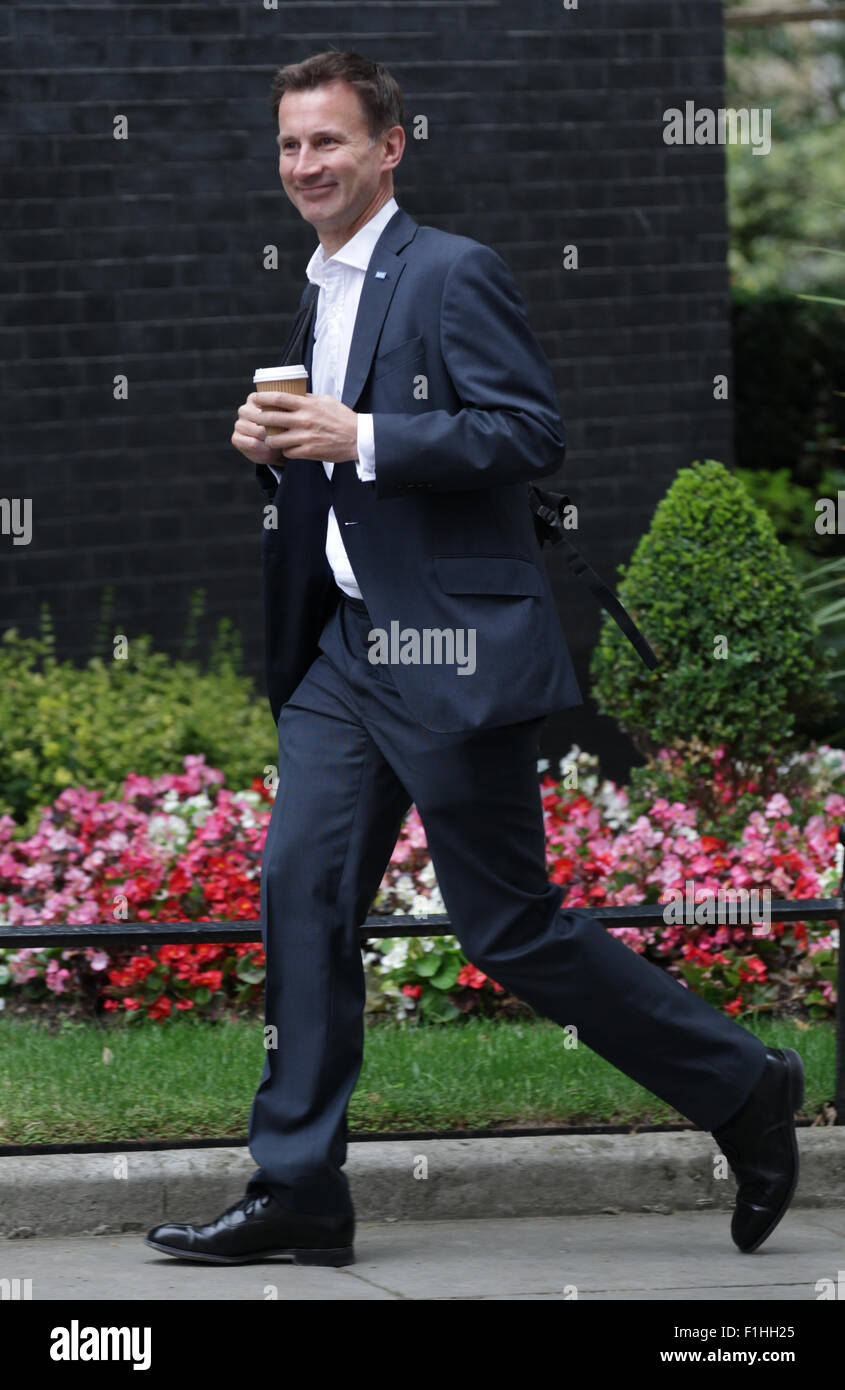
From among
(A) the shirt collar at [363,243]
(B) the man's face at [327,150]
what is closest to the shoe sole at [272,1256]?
(A) the shirt collar at [363,243]

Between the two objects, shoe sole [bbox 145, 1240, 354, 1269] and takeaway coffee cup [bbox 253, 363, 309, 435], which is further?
shoe sole [bbox 145, 1240, 354, 1269]

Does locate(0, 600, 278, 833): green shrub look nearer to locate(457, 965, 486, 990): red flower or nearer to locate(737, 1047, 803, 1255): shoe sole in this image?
locate(457, 965, 486, 990): red flower

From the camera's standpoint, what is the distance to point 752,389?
11578mm

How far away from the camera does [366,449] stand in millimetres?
3438

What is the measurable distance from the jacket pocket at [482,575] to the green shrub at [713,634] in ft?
9.51

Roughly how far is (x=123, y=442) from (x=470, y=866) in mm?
4349

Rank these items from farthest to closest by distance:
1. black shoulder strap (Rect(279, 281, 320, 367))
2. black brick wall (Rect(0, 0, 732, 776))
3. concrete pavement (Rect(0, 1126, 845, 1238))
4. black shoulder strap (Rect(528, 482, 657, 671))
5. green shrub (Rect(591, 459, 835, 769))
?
black brick wall (Rect(0, 0, 732, 776))
green shrub (Rect(591, 459, 835, 769))
concrete pavement (Rect(0, 1126, 845, 1238))
black shoulder strap (Rect(279, 281, 320, 367))
black shoulder strap (Rect(528, 482, 657, 671))

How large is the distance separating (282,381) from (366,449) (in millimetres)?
210

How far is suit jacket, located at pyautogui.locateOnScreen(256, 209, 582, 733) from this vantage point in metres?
3.50

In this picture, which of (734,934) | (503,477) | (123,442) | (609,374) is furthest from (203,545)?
(503,477)

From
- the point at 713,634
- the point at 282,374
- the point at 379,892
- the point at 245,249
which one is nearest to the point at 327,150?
the point at 282,374

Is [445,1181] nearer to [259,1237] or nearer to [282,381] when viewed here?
[259,1237]

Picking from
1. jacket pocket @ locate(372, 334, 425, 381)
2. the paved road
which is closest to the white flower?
the paved road

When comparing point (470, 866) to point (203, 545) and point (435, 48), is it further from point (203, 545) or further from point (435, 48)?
point (435, 48)
